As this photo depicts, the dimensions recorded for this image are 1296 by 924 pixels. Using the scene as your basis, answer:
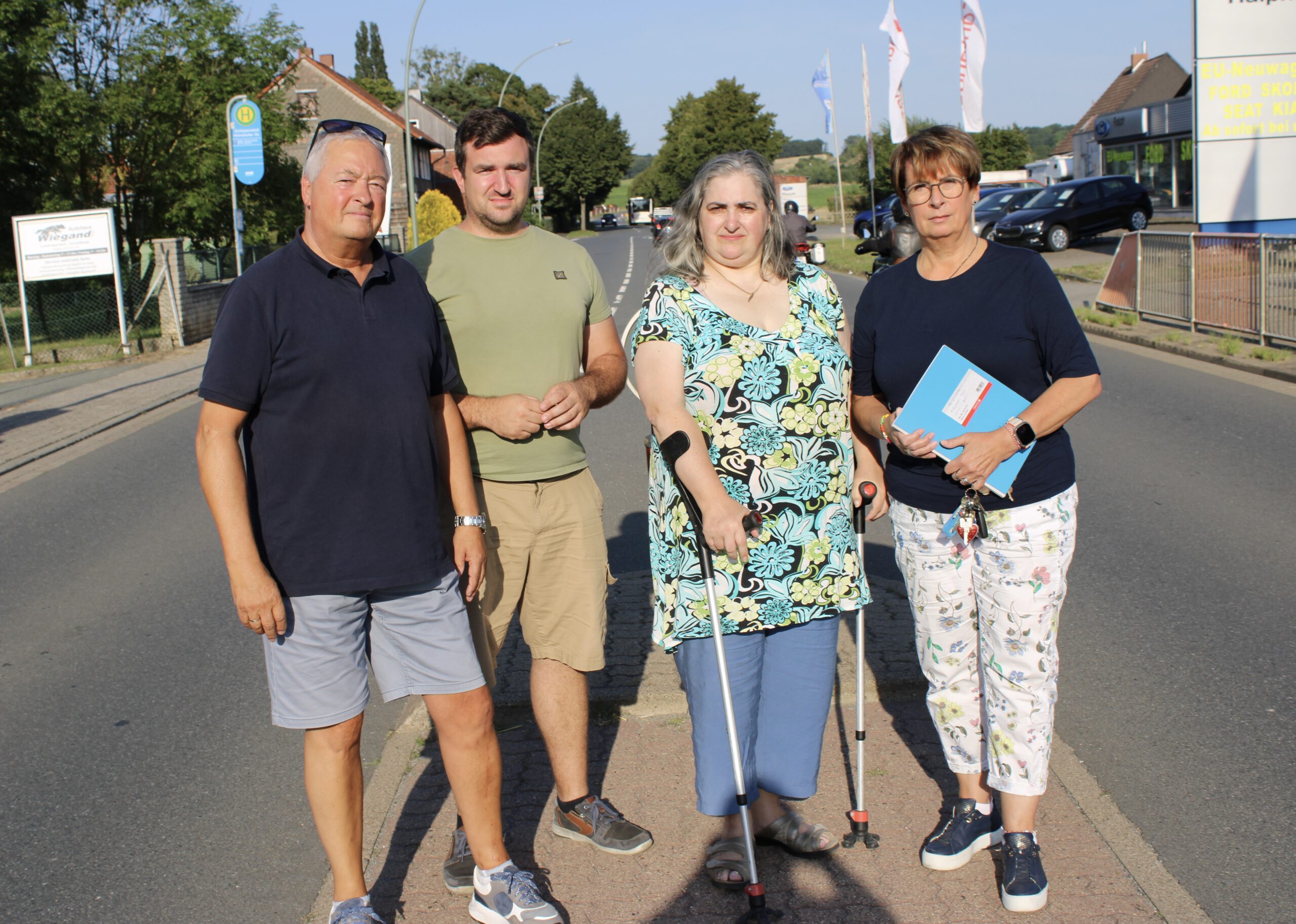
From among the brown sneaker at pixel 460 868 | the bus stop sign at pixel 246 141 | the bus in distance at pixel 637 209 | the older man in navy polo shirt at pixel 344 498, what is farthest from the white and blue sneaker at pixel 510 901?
the bus in distance at pixel 637 209

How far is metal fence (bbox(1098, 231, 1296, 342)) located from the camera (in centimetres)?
1295

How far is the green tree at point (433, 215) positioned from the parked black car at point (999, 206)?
1414cm

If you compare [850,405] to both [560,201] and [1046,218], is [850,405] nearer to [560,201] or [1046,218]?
[1046,218]

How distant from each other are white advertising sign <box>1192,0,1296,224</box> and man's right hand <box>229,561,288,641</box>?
18677 millimetres

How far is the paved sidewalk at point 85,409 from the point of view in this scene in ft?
36.1

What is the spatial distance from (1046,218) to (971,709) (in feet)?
92.0

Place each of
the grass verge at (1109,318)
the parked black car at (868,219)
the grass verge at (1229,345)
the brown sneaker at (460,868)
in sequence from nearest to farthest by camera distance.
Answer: the brown sneaker at (460,868)
the grass verge at (1229,345)
the grass verge at (1109,318)
the parked black car at (868,219)

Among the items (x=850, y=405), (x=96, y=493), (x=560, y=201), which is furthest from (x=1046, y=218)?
(x=560, y=201)

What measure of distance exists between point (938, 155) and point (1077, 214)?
93.7 ft

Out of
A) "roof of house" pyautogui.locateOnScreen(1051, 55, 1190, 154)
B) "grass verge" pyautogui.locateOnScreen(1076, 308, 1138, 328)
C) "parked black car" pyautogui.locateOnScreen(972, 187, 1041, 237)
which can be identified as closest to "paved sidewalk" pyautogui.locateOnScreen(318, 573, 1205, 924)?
"grass verge" pyautogui.locateOnScreen(1076, 308, 1138, 328)

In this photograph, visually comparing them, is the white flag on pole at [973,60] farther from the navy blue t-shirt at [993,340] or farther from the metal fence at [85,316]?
the navy blue t-shirt at [993,340]

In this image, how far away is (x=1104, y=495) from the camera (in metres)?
7.51

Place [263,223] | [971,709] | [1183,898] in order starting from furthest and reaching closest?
[263,223], [971,709], [1183,898]

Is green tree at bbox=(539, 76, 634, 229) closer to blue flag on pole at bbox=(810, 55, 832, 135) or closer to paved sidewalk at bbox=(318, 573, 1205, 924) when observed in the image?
blue flag on pole at bbox=(810, 55, 832, 135)
